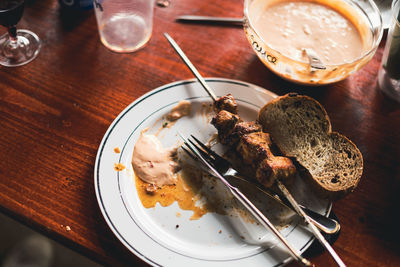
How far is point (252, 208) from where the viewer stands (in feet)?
3.78

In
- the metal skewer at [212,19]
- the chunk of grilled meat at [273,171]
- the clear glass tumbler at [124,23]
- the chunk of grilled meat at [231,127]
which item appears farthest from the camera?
the metal skewer at [212,19]

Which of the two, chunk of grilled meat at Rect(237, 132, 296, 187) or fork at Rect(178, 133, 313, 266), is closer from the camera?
fork at Rect(178, 133, 313, 266)

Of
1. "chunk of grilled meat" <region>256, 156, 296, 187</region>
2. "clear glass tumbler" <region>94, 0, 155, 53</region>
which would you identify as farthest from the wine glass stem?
"chunk of grilled meat" <region>256, 156, 296, 187</region>

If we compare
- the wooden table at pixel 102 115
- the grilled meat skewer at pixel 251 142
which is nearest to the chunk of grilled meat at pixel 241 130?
the grilled meat skewer at pixel 251 142

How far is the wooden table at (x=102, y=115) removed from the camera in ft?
3.92

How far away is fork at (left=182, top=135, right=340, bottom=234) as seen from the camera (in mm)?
1129

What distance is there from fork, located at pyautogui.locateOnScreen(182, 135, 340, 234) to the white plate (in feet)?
0.13

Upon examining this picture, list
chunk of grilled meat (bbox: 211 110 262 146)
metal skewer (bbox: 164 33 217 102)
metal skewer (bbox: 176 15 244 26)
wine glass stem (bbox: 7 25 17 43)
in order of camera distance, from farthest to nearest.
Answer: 1. metal skewer (bbox: 176 15 244 26)
2. wine glass stem (bbox: 7 25 17 43)
3. metal skewer (bbox: 164 33 217 102)
4. chunk of grilled meat (bbox: 211 110 262 146)

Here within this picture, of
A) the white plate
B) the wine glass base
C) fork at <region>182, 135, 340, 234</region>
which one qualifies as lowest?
the white plate

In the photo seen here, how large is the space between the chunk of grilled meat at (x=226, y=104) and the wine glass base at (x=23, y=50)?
0.75 m

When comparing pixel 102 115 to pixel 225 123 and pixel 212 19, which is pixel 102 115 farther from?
pixel 212 19

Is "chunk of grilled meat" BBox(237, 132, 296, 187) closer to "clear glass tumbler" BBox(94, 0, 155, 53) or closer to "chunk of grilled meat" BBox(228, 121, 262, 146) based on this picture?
"chunk of grilled meat" BBox(228, 121, 262, 146)

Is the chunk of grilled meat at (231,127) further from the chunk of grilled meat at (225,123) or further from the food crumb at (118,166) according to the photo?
the food crumb at (118,166)

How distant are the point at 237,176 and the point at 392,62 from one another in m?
0.73
